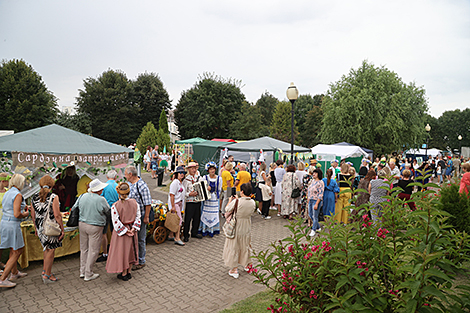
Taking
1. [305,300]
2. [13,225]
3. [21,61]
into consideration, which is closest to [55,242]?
[13,225]

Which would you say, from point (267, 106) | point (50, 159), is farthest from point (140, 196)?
point (267, 106)

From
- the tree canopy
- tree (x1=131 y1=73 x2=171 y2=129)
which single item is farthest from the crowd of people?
tree (x1=131 y1=73 x2=171 y2=129)

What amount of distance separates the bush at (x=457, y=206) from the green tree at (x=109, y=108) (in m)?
39.0

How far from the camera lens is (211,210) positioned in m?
7.61

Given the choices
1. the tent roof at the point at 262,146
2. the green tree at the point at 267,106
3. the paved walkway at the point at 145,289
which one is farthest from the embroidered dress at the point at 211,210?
the green tree at the point at 267,106

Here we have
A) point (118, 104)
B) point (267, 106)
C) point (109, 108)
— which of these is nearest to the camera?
point (109, 108)

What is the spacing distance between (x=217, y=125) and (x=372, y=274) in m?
37.4

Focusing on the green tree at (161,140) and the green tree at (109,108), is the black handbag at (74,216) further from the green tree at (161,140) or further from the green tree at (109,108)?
the green tree at (109,108)

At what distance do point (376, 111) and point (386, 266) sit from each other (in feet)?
86.3

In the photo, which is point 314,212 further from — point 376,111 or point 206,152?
point 376,111

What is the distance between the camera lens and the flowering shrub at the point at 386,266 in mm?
1726

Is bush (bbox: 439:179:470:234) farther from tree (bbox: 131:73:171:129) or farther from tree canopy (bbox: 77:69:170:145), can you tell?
tree (bbox: 131:73:171:129)

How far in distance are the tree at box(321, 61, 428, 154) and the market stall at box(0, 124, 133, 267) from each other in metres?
23.4

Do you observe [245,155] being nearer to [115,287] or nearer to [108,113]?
[115,287]
